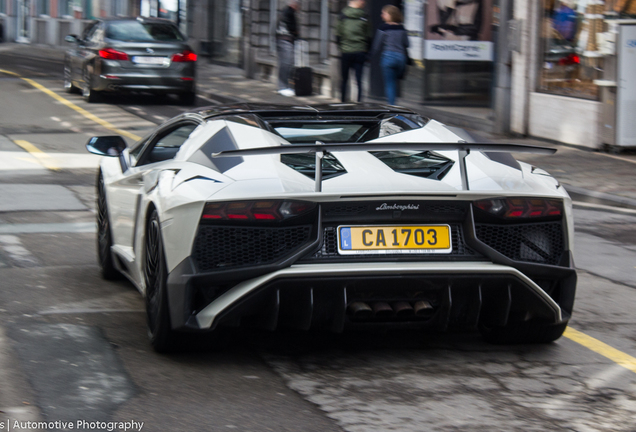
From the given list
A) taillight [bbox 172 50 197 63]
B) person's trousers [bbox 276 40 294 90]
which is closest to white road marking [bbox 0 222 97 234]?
taillight [bbox 172 50 197 63]

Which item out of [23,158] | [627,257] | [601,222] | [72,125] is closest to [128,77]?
[72,125]

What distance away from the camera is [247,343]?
4.98m

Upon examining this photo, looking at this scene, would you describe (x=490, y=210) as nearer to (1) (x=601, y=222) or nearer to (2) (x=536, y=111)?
(1) (x=601, y=222)

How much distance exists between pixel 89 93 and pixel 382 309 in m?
15.7

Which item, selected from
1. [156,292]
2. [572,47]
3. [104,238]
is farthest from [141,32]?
[156,292]

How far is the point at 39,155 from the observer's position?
41.8 ft

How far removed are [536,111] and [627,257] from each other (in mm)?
8209

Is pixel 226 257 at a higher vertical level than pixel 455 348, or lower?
higher

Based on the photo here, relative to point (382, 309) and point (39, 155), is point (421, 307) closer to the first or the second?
point (382, 309)

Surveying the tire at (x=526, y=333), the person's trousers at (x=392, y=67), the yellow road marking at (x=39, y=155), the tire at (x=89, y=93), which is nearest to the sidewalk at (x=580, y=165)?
the person's trousers at (x=392, y=67)

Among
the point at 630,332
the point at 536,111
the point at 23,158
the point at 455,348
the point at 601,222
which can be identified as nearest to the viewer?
the point at 455,348

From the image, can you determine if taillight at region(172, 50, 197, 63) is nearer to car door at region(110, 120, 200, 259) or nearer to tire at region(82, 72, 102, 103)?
tire at region(82, 72, 102, 103)

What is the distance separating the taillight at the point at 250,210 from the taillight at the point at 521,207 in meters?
0.84

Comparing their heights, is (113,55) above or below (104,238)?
above
